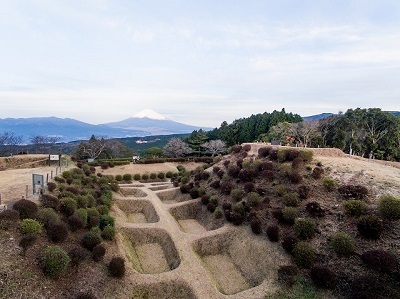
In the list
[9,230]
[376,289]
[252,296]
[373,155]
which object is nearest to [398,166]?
[373,155]

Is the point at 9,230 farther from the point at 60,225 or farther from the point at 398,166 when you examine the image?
the point at 398,166

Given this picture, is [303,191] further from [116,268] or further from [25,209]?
[25,209]

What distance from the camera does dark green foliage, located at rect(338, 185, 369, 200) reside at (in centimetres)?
1655

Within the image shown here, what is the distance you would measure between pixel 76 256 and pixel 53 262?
137 centimetres

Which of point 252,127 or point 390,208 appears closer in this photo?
point 390,208

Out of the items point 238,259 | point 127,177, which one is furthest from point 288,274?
point 127,177

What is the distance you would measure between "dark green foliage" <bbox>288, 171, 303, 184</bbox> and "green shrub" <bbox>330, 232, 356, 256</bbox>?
6.65 m

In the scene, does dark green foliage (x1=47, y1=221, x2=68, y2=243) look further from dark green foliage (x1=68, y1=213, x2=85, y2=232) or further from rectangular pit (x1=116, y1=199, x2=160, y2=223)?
rectangular pit (x1=116, y1=199, x2=160, y2=223)

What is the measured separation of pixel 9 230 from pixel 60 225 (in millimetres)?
2234

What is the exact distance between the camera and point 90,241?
14.4 metres

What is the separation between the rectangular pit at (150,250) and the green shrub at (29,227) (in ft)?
18.7

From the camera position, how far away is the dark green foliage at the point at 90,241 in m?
14.3

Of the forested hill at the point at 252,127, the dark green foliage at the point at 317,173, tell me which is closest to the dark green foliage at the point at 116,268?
the dark green foliage at the point at 317,173

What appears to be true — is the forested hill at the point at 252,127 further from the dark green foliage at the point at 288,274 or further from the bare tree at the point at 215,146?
the dark green foliage at the point at 288,274
